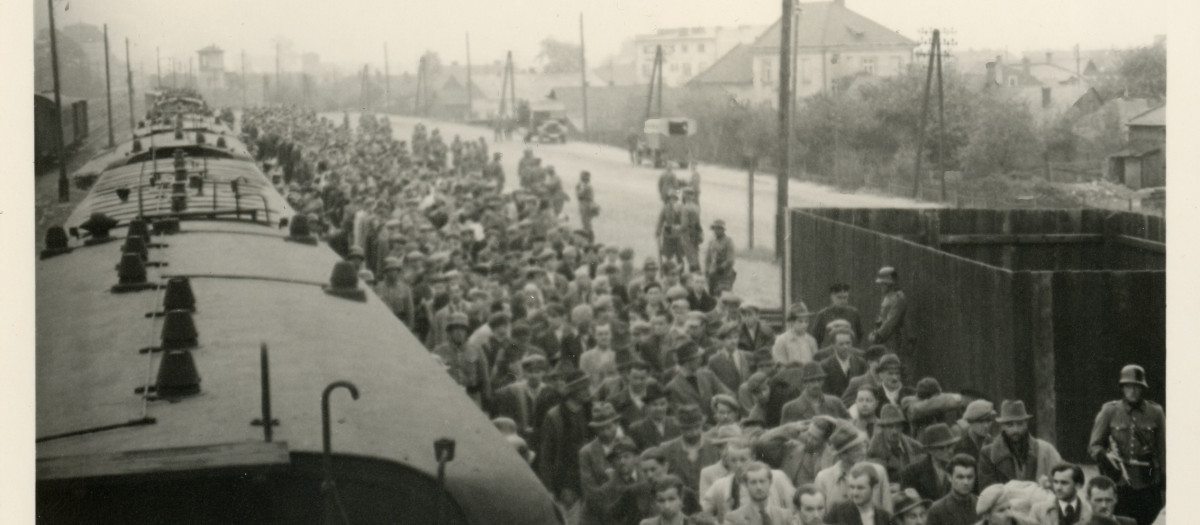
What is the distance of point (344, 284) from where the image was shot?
6445 mm

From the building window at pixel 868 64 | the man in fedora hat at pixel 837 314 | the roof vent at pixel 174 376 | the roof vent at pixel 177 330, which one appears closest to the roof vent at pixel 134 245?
the roof vent at pixel 177 330

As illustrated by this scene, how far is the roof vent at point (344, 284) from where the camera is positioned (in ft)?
21.0

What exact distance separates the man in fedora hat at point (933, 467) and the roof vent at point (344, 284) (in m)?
2.88

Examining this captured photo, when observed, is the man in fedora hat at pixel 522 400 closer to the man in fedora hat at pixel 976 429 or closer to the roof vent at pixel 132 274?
the man in fedora hat at pixel 976 429

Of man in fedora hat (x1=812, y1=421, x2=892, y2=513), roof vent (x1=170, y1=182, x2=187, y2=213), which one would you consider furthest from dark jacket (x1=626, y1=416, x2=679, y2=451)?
roof vent (x1=170, y1=182, x2=187, y2=213)

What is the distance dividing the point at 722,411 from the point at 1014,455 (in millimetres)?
1510

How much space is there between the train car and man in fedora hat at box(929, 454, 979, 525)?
241cm

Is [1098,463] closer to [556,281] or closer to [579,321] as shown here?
[579,321]

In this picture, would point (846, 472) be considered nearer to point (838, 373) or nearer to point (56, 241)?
point (838, 373)

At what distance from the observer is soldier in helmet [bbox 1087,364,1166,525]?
7.32 m

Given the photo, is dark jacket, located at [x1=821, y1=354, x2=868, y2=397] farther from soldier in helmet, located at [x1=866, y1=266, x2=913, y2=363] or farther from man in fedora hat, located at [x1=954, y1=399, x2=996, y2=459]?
Answer: soldier in helmet, located at [x1=866, y1=266, x2=913, y2=363]

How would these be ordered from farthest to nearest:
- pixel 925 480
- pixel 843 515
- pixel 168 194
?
pixel 168 194 < pixel 925 480 < pixel 843 515

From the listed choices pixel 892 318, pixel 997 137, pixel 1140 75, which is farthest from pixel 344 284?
pixel 997 137

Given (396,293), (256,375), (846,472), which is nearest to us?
(256,375)
